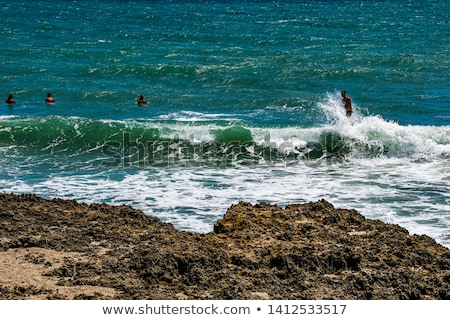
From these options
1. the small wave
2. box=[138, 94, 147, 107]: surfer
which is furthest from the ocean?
box=[138, 94, 147, 107]: surfer

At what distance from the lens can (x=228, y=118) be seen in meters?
23.2

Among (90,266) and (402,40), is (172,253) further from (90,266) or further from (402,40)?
(402,40)

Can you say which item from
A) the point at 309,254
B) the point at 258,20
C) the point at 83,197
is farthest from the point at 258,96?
the point at 258,20

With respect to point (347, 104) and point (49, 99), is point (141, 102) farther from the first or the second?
point (347, 104)

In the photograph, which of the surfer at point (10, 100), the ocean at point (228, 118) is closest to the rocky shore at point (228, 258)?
the ocean at point (228, 118)

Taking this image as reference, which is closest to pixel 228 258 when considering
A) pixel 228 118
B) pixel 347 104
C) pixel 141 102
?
pixel 347 104

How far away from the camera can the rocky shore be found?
862cm

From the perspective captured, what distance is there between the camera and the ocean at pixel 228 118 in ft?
50.8

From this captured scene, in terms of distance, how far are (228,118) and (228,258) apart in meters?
14.0

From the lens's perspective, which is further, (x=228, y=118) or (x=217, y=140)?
(x=228, y=118)

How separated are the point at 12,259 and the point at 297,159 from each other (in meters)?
10.7

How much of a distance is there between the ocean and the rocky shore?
2.52m

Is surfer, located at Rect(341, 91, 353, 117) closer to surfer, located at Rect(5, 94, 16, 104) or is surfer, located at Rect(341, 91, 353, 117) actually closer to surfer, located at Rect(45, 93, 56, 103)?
surfer, located at Rect(45, 93, 56, 103)

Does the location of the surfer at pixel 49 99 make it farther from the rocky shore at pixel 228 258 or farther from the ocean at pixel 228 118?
the rocky shore at pixel 228 258
